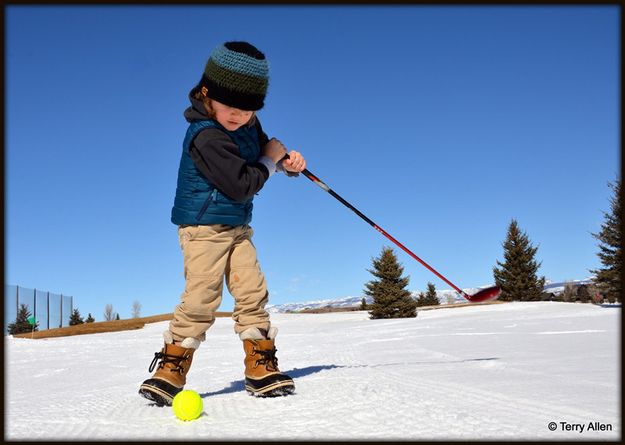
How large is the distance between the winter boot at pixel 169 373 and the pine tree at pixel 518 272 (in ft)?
92.0

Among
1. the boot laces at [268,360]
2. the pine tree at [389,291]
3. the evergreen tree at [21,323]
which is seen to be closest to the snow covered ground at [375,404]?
the boot laces at [268,360]

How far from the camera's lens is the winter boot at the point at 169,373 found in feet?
8.32

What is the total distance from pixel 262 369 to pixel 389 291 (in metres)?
21.2

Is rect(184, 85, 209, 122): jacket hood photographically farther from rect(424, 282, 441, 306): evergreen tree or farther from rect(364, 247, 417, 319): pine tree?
rect(424, 282, 441, 306): evergreen tree

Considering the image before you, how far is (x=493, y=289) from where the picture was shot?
4090 mm

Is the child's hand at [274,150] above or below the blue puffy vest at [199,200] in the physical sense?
above

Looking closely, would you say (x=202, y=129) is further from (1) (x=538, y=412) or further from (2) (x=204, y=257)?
(1) (x=538, y=412)

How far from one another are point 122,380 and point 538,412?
317 cm

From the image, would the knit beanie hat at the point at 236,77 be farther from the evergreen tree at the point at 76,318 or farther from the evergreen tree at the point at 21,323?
the evergreen tree at the point at 76,318

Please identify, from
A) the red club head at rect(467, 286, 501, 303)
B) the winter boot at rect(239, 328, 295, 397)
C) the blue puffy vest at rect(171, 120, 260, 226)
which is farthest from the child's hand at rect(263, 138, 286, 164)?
the red club head at rect(467, 286, 501, 303)

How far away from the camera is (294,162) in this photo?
3.22 metres

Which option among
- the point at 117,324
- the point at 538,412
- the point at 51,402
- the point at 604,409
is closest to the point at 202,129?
the point at 51,402

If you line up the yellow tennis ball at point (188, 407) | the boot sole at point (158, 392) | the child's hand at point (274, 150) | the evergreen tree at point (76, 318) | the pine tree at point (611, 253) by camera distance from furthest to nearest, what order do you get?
the evergreen tree at point (76, 318)
the pine tree at point (611, 253)
the child's hand at point (274, 150)
the boot sole at point (158, 392)
the yellow tennis ball at point (188, 407)

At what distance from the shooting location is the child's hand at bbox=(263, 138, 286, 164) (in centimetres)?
313
